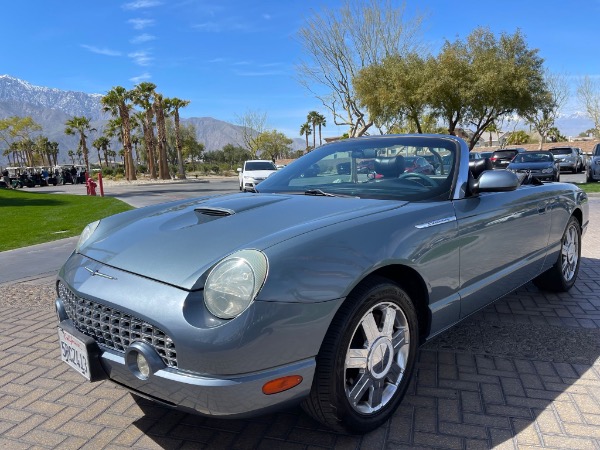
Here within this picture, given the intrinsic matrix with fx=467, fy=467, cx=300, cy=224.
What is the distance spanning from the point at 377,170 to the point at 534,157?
1891 centimetres

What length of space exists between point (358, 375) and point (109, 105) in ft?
147

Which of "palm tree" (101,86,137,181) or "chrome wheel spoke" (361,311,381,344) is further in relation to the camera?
"palm tree" (101,86,137,181)

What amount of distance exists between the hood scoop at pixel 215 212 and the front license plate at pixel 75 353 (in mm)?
948

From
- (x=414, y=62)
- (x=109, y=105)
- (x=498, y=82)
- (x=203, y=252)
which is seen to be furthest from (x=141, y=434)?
(x=109, y=105)

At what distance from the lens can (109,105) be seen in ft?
137

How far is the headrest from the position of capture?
3.28 metres

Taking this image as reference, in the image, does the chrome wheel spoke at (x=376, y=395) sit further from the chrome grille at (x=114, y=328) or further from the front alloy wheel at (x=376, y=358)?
the chrome grille at (x=114, y=328)

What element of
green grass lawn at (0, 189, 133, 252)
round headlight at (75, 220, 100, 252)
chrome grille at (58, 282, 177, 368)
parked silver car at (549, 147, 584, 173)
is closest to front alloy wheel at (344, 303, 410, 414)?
chrome grille at (58, 282, 177, 368)

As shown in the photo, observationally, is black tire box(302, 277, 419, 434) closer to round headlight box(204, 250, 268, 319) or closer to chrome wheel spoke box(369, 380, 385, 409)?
chrome wheel spoke box(369, 380, 385, 409)

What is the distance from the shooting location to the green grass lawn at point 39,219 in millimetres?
8648

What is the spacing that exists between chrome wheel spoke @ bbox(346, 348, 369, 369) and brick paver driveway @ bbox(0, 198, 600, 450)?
0.40m

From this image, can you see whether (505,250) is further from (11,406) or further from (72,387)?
(11,406)

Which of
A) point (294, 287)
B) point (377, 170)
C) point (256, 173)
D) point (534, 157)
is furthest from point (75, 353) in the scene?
point (534, 157)

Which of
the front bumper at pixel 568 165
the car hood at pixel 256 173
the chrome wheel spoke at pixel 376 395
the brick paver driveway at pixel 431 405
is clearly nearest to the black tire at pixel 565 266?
the brick paver driveway at pixel 431 405
